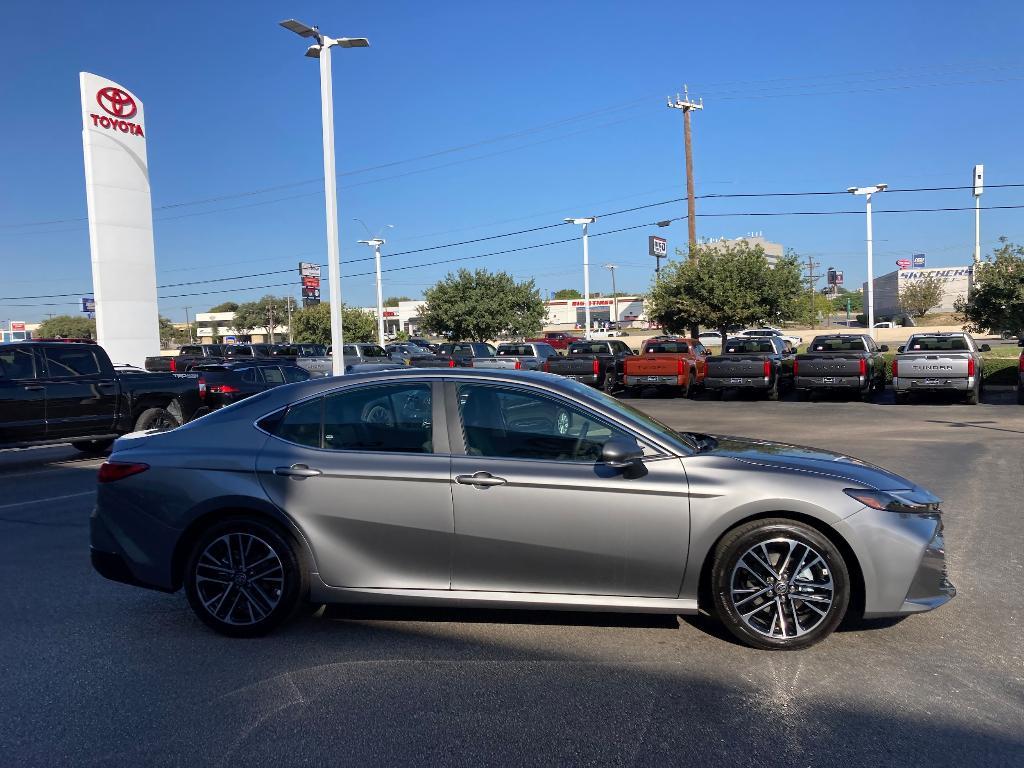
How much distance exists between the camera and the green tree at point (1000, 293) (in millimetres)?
24438

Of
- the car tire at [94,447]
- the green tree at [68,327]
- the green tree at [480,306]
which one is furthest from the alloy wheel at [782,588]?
the green tree at [68,327]

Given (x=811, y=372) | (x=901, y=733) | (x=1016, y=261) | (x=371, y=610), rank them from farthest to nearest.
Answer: (x=1016, y=261) < (x=811, y=372) < (x=371, y=610) < (x=901, y=733)

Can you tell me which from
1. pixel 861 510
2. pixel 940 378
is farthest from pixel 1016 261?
pixel 861 510

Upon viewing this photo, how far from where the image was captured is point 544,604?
458 cm

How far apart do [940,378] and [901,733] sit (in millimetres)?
18059

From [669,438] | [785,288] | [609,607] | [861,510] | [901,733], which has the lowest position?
[901,733]

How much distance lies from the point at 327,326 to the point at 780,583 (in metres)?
62.5

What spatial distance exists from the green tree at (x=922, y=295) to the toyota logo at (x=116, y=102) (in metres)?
80.3

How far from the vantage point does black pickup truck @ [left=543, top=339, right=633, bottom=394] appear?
25.3m

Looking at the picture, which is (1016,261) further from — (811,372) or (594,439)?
(594,439)

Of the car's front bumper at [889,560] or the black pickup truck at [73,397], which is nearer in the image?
the car's front bumper at [889,560]

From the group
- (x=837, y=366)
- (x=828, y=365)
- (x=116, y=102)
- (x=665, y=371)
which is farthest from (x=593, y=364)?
(x=116, y=102)

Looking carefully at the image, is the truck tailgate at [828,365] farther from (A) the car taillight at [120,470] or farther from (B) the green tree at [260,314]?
(B) the green tree at [260,314]

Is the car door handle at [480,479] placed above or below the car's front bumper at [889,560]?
above
